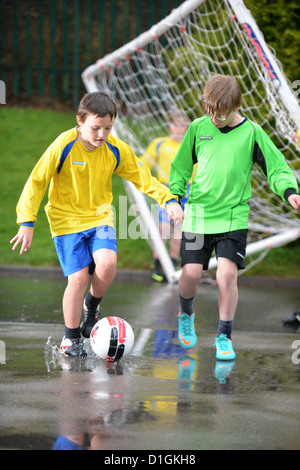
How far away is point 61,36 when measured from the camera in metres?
17.1

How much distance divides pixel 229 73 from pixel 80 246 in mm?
4297

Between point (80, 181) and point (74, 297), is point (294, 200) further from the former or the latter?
point (74, 297)

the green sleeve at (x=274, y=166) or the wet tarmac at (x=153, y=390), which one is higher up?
the green sleeve at (x=274, y=166)

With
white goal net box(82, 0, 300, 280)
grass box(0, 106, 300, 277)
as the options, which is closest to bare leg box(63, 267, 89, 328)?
white goal net box(82, 0, 300, 280)

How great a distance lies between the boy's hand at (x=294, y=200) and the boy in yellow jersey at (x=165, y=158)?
4297 mm

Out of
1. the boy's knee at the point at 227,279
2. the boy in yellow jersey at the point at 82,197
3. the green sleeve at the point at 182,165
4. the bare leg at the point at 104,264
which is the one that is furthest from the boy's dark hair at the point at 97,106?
the boy's knee at the point at 227,279

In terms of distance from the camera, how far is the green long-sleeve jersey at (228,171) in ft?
17.5

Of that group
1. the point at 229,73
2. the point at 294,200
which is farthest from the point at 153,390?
the point at 229,73

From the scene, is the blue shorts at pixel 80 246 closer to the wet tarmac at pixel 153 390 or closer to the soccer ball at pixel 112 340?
the soccer ball at pixel 112 340

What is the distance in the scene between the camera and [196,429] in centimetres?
369

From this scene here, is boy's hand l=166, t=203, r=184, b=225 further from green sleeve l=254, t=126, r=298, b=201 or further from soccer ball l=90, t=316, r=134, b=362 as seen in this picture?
soccer ball l=90, t=316, r=134, b=362

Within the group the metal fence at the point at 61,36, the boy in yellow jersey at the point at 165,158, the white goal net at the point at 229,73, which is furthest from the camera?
the metal fence at the point at 61,36

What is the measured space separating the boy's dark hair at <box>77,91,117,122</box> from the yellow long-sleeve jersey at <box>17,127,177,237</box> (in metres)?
0.18
